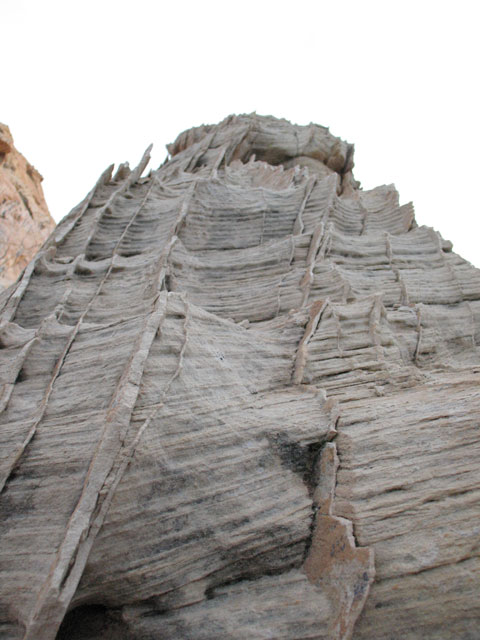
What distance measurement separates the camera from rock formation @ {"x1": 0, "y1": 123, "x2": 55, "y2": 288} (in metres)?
22.9

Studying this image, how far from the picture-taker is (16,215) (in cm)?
2344

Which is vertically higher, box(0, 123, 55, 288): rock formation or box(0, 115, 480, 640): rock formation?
box(0, 123, 55, 288): rock formation

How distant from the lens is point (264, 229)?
1247 centimetres

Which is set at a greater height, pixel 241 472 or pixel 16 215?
pixel 16 215

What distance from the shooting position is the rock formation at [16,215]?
75.0ft

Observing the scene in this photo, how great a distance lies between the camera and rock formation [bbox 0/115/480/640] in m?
4.29

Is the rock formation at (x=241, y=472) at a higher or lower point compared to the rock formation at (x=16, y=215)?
lower

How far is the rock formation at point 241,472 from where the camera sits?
4.29 m

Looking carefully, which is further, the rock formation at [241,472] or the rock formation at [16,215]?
the rock formation at [16,215]

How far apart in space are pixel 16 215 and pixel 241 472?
22.4 m

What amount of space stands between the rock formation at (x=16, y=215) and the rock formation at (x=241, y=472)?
15.2 metres

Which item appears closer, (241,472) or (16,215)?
(241,472)

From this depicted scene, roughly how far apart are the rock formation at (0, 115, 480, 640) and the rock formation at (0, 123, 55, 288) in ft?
50.0

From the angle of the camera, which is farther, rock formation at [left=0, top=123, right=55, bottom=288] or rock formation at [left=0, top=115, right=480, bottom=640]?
rock formation at [left=0, top=123, right=55, bottom=288]
